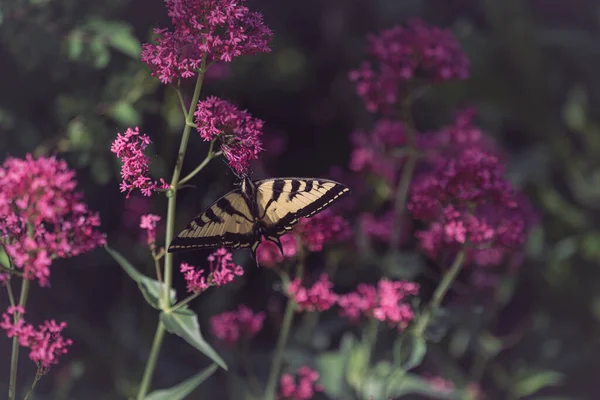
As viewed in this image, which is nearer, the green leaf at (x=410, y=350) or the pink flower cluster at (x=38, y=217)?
the pink flower cluster at (x=38, y=217)

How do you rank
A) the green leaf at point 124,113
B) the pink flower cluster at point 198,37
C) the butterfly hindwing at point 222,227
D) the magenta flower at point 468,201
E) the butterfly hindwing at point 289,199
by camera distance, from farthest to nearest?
the green leaf at point 124,113 < the magenta flower at point 468,201 < the butterfly hindwing at point 289,199 < the butterfly hindwing at point 222,227 < the pink flower cluster at point 198,37

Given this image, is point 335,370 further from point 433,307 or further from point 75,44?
point 75,44

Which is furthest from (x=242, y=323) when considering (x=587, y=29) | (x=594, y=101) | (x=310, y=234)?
(x=587, y=29)

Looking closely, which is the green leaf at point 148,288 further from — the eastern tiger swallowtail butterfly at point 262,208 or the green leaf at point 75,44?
the green leaf at point 75,44


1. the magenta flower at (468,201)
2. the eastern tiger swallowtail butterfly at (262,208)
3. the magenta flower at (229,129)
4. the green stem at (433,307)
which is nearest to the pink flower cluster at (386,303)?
the green stem at (433,307)

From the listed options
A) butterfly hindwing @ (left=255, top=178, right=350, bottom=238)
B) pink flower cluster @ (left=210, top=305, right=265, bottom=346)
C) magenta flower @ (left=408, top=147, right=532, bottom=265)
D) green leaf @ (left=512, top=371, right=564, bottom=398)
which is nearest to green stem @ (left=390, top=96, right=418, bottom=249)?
magenta flower @ (left=408, top=147, right=532, bottom=265)

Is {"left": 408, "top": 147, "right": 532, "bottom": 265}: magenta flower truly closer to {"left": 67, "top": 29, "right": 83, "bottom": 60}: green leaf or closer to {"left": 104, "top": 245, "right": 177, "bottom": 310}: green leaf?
{"left": 104, "top": 245, "right": 177, "bottom": 310}: green leaf
